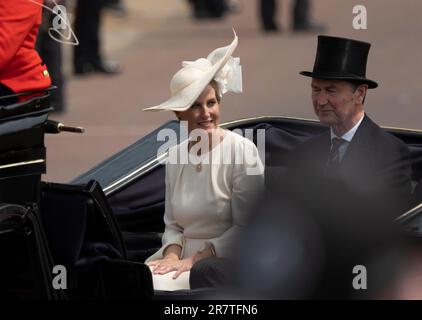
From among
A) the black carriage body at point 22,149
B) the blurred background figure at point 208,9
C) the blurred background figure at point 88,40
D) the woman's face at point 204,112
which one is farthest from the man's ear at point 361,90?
the blurred background figure at point 208,9

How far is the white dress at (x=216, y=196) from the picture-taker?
4.97 metres

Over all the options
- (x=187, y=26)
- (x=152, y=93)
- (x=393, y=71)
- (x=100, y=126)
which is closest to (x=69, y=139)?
(x=100, y=126)

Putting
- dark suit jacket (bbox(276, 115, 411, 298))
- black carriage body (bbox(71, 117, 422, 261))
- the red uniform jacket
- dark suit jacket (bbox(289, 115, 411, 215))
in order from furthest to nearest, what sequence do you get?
black carriage body (bbox(71, 117, 422, 261))
the red uniform jacket
dark suit jacket (bbox(289, 115, 411, 215))
dark suit jacket (bbox(276, 115, 411, 298))

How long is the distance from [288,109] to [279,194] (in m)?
7.26

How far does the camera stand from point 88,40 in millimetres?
13555

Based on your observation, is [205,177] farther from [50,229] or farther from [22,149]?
[22,149]

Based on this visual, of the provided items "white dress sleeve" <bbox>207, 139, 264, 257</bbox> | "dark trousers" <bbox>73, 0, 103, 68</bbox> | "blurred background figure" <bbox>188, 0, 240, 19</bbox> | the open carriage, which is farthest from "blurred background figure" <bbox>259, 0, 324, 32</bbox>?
"white dress sleeve" <bbox>207, 139, 264, 257</bbox>

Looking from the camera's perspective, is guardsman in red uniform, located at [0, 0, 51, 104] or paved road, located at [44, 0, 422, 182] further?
paved road, located at [44, 0, 422, 182]

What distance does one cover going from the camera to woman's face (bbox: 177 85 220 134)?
495 cm

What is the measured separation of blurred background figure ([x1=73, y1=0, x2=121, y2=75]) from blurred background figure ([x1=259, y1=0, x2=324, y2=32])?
110 inches

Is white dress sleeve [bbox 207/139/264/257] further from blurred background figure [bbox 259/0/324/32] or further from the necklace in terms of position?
blurred background figure [bbox 259/0/324/32]

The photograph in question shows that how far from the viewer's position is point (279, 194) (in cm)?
472

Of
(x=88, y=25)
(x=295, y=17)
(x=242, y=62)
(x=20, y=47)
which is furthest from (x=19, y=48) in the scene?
(x=295, y=17)

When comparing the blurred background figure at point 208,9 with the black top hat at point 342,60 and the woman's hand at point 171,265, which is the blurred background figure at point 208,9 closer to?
the black top hat at point 342,60
